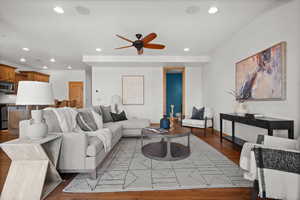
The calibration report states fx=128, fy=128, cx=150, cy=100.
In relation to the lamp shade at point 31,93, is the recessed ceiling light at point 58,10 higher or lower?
higher

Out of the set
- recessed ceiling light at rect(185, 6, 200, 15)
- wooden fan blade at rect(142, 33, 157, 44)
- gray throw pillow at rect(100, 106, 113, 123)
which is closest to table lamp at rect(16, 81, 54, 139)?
wooden fan blade at rect(142, 33, 157, 44)

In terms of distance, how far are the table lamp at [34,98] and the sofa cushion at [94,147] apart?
21.6 inches

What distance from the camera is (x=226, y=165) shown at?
2078 millimetres

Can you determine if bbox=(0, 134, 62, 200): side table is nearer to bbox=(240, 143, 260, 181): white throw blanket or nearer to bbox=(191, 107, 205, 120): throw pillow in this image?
bbox=(240, 143, 260, 181): white throw blanket

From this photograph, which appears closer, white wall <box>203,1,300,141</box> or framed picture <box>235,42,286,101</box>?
white wall <box>203,1,300,141</box>

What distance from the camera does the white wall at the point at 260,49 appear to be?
6.28 ft

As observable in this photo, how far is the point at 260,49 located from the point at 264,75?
559 millimetres

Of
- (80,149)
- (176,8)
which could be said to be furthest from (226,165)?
(176,8)

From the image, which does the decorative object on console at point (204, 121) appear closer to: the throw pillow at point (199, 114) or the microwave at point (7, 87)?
→ the throw pillow at point (199, 114)

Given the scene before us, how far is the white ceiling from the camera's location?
219cm

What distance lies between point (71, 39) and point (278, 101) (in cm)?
486

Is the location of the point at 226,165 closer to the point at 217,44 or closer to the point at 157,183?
the point at 157,183

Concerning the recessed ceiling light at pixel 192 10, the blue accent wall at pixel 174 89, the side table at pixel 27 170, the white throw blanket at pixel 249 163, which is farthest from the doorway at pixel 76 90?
the white throw blanket at pixel 249 163

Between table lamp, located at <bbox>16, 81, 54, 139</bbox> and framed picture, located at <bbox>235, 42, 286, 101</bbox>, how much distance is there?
3.45 m
